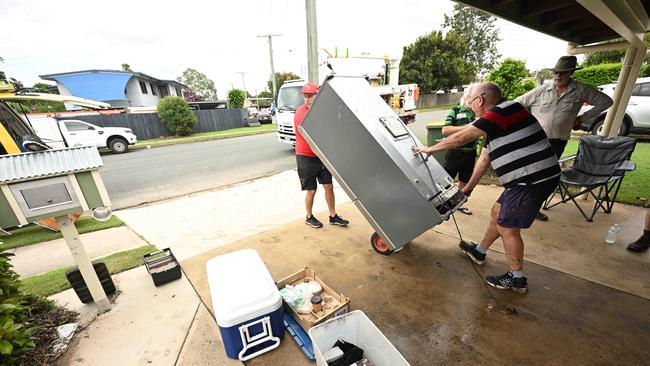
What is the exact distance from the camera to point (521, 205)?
1.89 meters

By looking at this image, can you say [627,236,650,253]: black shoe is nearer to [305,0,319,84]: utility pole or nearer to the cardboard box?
the cardboard box

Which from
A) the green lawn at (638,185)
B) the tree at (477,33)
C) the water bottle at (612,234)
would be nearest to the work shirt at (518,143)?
the water bottle at (612,234)

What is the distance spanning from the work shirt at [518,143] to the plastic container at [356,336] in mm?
1503

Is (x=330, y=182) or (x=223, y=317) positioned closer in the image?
(x=223, y=317)

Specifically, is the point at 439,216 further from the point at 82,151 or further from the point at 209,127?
the point at 209,127

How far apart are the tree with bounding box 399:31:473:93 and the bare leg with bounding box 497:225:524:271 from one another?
2471 centimetres

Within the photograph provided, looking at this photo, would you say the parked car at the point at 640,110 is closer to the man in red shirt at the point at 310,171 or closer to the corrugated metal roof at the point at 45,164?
the man in red shirt at the point at 310,171

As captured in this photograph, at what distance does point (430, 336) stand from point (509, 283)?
920mm

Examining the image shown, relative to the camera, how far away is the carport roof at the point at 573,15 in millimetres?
2229

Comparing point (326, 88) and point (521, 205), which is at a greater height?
point (326, 88)

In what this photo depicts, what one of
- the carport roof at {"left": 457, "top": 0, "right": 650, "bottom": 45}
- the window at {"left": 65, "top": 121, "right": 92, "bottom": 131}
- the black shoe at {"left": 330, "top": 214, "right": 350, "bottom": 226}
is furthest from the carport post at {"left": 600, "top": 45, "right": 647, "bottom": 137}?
the window at {"left": 65, "top": 121, "right": 92, "bottom": 131}

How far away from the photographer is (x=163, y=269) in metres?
2.32

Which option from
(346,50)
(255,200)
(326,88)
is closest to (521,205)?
(326,88)

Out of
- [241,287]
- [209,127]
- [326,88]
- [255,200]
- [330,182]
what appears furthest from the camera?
[209,127]
